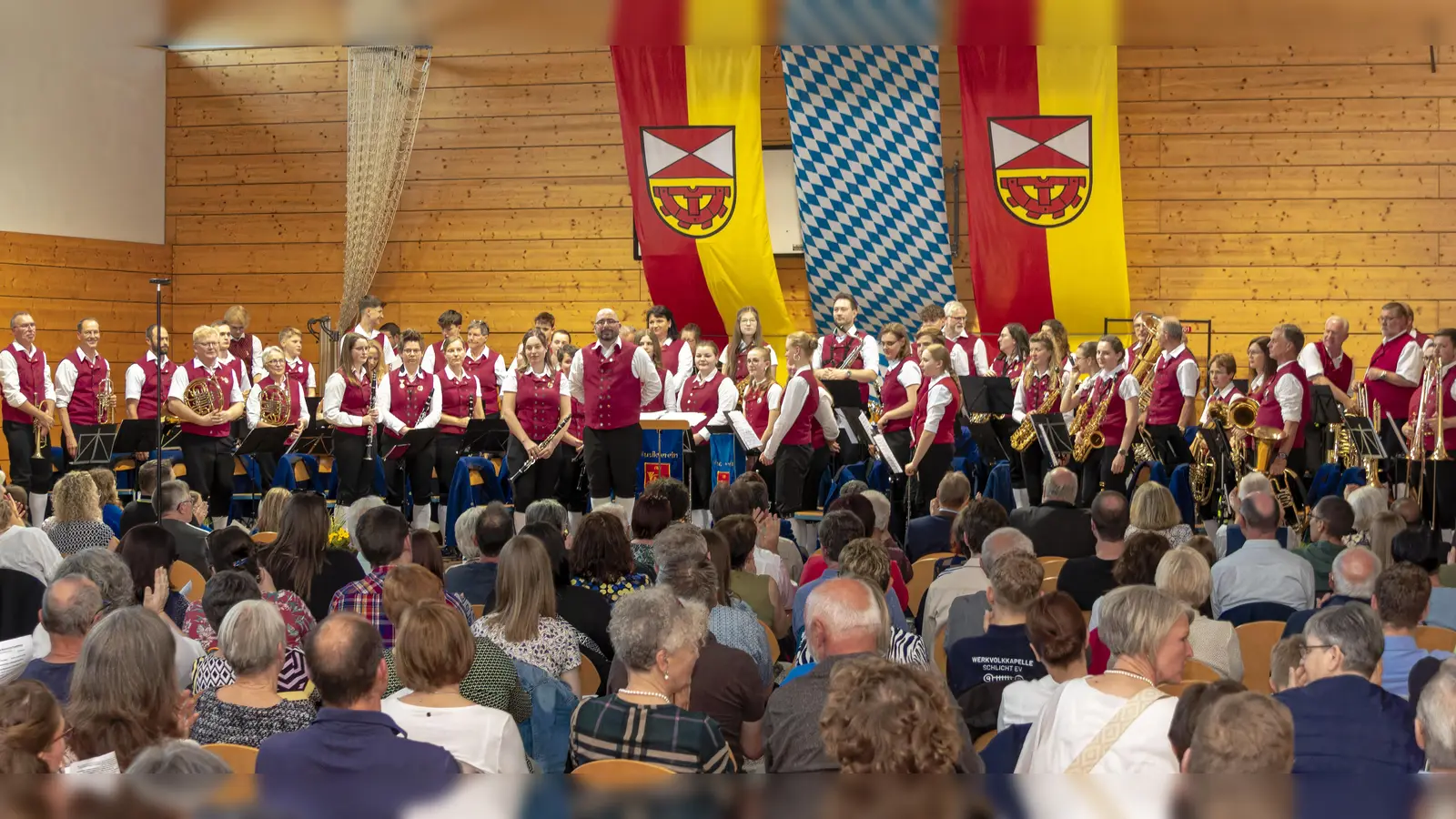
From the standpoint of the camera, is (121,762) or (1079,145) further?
(1079,145)

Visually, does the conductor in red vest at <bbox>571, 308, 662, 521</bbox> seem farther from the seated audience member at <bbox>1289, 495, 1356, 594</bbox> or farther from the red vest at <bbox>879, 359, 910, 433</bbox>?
the seated audience member at <bbox>1289, 495, 1356, 594</bbox>

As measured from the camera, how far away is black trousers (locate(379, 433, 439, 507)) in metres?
10.6

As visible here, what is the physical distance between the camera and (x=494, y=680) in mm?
3650

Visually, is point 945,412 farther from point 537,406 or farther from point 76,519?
point 76,519

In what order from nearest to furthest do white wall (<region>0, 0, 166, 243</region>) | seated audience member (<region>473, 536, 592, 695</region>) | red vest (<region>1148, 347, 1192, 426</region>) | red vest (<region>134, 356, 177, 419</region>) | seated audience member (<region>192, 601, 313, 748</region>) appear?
seated audience member (<region>192, 601, 313, 748</region>)
seated audience member (<region>473, 536, 592, 695</region>)
red vest (<region>1148, 347, 1192, 426</region>)
red vest (<region>134, 356, 177, 419</region>)
white wall (<region>0, 0, 166, 243</region>)

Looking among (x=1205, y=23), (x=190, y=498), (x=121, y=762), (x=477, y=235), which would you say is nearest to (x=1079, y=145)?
(x=1205, y=23)

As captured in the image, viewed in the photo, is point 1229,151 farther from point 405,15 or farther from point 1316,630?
point 1316,630

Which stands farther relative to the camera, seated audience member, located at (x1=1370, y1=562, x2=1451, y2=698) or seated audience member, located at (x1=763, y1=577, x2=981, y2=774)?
seated audience member, located at (x1=1370, y1=562, x2=1451, y2=698)

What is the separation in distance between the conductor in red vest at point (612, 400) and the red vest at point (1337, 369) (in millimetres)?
5747

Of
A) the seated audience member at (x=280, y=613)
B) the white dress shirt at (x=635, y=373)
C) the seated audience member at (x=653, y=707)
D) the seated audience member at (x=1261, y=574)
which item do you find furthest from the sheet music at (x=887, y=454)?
the seated audience member at (x=653, y=707)

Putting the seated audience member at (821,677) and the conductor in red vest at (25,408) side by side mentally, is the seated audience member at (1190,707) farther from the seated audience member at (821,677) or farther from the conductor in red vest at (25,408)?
the conductor in red vest at (25,408)

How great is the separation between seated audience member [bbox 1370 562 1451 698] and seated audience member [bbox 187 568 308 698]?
3.08 m

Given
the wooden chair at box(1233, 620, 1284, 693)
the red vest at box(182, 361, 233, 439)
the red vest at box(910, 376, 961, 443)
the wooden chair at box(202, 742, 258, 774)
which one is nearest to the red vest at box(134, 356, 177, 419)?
the red vest at box(182, 361, 233, 439)

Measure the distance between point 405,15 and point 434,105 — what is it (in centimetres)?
596
